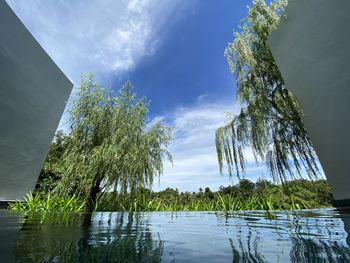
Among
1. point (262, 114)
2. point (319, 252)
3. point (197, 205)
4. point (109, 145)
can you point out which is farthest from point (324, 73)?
point (109, 145)

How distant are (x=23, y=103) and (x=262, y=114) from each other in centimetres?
621

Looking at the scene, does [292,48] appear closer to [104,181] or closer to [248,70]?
[248,70]

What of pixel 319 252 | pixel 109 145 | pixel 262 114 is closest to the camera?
pixel 319 252

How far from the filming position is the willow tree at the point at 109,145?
8.69 m

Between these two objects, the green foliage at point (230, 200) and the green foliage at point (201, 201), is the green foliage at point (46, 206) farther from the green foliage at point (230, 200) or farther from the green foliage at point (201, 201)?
the green foliage at point (230, 200)

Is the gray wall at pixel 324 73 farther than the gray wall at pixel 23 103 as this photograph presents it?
No

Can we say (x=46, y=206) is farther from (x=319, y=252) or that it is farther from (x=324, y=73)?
(x=324, y=73)

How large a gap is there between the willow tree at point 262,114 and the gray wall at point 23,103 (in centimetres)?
511

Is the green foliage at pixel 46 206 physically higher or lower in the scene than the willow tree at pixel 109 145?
lower

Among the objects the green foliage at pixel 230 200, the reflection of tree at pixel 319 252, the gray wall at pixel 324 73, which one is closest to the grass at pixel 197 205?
the green foliage at pixel 230 200

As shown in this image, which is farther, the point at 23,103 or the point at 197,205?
the point at 197,205

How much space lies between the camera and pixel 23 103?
21.6 feet

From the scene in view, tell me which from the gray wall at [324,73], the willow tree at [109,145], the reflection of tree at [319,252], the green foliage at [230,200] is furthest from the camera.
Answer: the willow tree at [109,145]

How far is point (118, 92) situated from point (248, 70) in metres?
5.35
